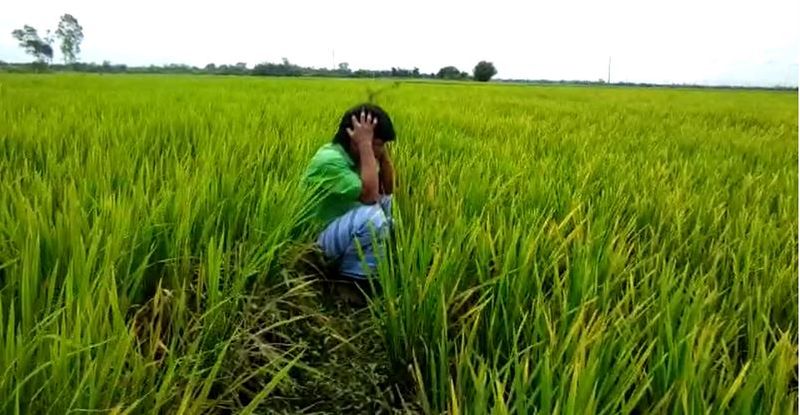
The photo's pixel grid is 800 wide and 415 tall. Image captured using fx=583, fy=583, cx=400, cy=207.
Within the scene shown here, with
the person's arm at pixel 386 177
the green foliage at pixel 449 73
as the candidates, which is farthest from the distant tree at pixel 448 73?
the person's arm at pixel 386 177

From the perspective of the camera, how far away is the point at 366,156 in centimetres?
200

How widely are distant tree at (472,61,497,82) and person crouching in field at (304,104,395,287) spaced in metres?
42.0

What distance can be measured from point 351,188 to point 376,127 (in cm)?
28

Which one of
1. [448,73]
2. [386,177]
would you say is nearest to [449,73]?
[448,73]

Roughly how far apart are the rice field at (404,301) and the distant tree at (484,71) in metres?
41.6

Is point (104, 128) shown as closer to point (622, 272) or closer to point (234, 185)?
point (234, 185)

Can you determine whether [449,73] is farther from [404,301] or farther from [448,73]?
[404,301]

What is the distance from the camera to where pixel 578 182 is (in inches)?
93.7

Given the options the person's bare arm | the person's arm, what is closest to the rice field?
the person's arm

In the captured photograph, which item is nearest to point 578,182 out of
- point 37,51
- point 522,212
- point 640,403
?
point 522,212

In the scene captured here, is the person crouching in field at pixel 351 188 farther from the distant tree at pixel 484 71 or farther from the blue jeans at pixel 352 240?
the distant tree at pixel 484 71

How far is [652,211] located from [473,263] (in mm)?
930

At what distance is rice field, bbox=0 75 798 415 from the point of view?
0.82 meters

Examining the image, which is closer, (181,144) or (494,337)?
(494,337)
